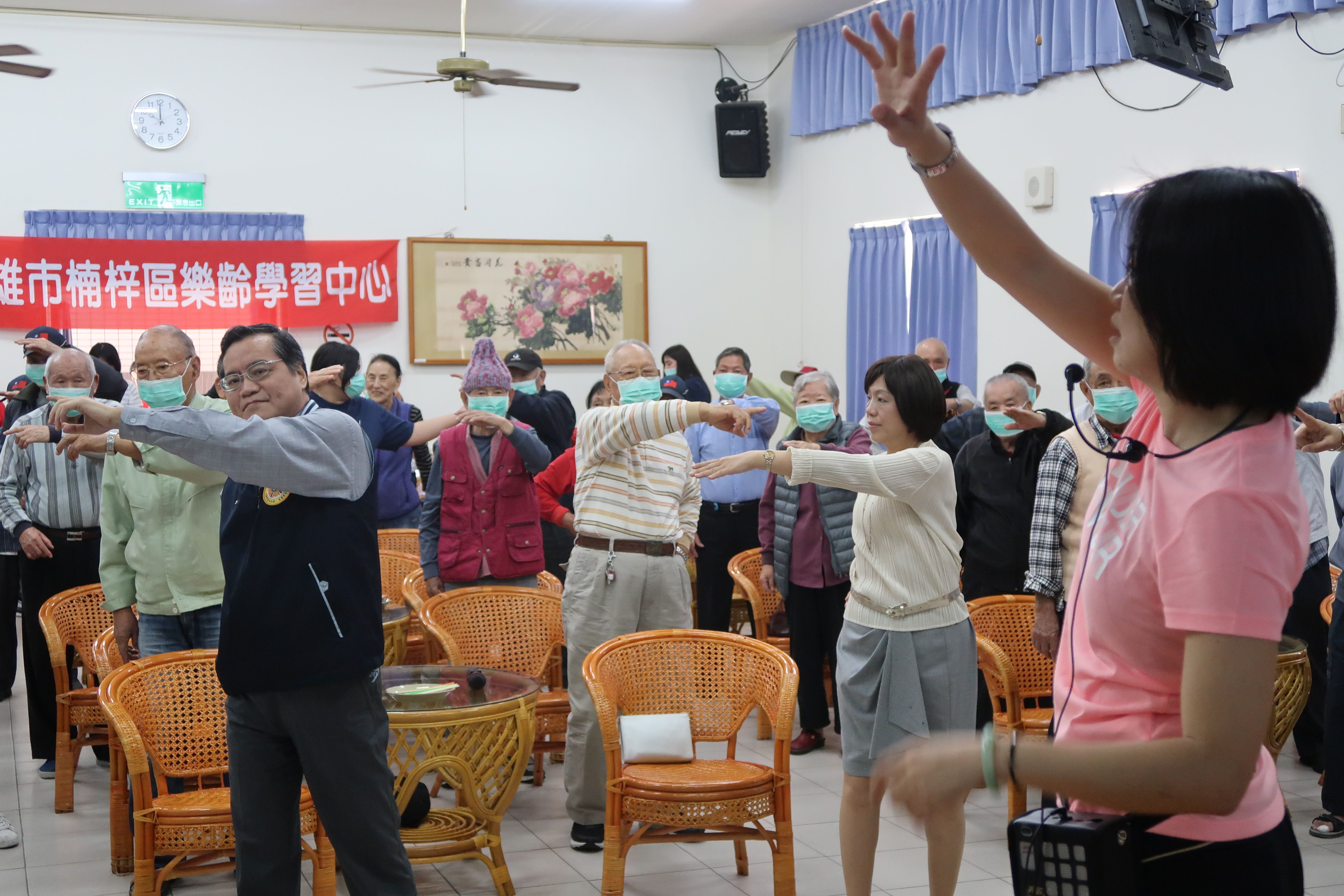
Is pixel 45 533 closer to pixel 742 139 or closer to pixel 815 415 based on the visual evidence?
pixel 815 415

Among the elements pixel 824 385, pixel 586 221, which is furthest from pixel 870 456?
pixel 586 221

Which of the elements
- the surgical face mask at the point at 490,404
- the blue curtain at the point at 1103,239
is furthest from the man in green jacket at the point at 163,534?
the blue curtain at the point at 1103,239

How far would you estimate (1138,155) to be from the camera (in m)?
6.86

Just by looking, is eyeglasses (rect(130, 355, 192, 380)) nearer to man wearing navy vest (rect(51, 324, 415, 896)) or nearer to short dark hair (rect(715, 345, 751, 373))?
man wearing navy vest (rect(51, 324, 415, 896))

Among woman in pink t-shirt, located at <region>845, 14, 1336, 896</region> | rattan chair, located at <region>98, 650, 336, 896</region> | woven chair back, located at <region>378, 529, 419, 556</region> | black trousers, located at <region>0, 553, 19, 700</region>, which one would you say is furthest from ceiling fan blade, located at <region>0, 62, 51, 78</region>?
woman in pink t-shirt, located at <region>845, 14, 1336, 896</region>

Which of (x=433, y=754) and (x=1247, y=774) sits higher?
(x=1247, y=774)

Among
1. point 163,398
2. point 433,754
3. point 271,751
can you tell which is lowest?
point 433,754

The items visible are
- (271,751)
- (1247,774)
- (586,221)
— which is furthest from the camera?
(586,221)

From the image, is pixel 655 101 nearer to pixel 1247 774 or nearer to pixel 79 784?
pixel 79 784

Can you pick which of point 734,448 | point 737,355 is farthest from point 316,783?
point 737,355

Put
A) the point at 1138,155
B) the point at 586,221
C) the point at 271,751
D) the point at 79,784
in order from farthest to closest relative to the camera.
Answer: the point at 586,221
the point at 1138,155
the point at 79,784
the point at 271,751

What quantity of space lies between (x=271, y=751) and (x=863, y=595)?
5.44ft

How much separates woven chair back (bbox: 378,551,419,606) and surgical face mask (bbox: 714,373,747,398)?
2.41 m

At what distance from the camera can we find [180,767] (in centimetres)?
340
